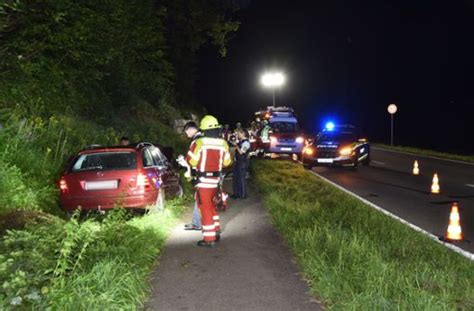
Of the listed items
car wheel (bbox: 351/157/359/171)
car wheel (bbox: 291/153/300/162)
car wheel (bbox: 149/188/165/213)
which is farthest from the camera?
car wheel (bbox: 291/153/300/162)

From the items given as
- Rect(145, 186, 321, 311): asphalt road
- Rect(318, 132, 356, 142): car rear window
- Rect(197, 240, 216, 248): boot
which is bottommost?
Rect(145, 186, 321, 311): asphalt road

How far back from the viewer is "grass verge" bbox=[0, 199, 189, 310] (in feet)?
17.6

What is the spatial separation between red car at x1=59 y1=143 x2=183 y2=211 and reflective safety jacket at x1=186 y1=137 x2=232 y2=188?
1820 millimetres

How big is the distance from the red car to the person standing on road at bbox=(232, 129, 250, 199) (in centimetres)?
377

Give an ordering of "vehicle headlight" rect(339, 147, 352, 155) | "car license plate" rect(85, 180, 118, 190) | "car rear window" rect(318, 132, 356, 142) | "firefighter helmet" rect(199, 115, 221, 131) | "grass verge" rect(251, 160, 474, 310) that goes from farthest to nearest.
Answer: "car rear window" rect(318, 132, 356, 142), "vehicle headlight" rect(339, 147, 352, 155), "car license plate" rect(85, 180, 118, 190), "firefighter helmet" rect(199, 115, 221, 131), "grass verge" rect(251, 160, 474, 310)

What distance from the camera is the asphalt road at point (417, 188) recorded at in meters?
12.0

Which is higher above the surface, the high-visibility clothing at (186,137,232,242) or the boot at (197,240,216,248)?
the high-visibility clothing at (186,137,232,242)

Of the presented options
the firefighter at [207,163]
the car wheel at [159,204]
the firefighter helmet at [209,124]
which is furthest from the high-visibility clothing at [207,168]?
the car wheel at [159,204]

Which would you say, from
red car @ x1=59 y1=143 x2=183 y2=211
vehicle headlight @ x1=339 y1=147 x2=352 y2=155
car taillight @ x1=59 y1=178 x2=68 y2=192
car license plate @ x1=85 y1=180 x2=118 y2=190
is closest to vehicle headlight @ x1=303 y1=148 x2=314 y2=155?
vehicle headlight @ x1=339 y1=147 x2=352 y2=155

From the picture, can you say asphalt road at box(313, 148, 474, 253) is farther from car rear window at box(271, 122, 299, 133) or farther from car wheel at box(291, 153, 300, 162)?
car rear window at box(271, 122, 299, 133)

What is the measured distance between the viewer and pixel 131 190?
10.6m

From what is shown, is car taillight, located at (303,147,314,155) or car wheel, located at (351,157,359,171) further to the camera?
car taillight, located at (303,147,314,155)

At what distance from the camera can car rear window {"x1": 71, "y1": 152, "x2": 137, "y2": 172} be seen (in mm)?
10781

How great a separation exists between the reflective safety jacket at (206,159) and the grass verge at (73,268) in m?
1.31
